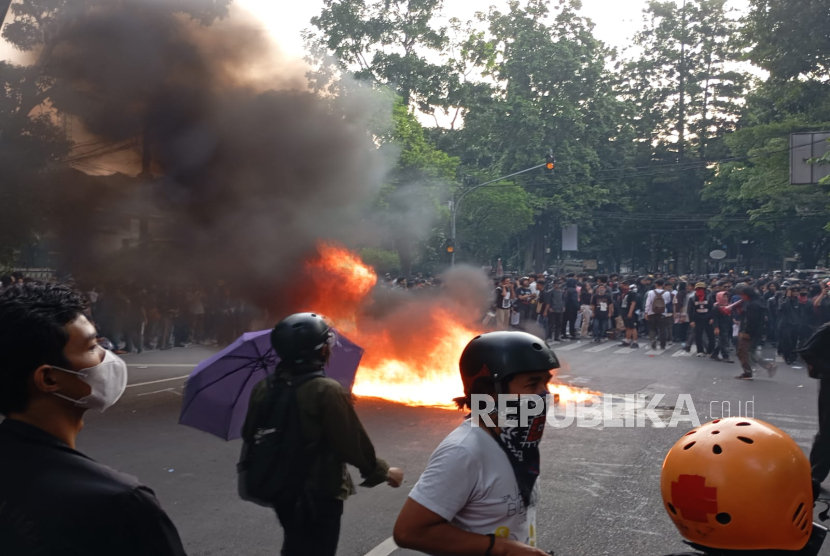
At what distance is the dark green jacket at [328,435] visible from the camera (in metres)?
3.05

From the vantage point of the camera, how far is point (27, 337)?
1536 millimetres

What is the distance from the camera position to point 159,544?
1.40 m

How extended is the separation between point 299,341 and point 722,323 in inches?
535

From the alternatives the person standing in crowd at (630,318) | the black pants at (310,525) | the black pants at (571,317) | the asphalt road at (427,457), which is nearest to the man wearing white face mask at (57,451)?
the black pants at (310,525)

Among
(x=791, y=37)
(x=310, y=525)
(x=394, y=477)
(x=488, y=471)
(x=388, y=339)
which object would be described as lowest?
(x=388, y=339)

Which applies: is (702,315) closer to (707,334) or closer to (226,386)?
(707,334)

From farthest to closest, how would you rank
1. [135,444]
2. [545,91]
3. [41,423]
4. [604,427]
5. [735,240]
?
[735,240] → [545,91] → [604,427] → [135,444] → [41,423]

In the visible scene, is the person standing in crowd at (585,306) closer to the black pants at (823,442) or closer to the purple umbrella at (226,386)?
the black pants at (823,442)

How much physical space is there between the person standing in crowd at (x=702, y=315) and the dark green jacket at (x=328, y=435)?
13137 millimetres

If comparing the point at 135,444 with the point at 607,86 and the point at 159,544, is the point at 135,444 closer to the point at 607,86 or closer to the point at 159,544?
the point at 159,544

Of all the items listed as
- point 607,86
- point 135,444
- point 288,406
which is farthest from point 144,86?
point 607,86

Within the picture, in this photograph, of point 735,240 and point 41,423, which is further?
point 735,240

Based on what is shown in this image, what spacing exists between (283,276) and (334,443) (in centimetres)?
895

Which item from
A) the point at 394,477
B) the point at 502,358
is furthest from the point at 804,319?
the point at 502,358
